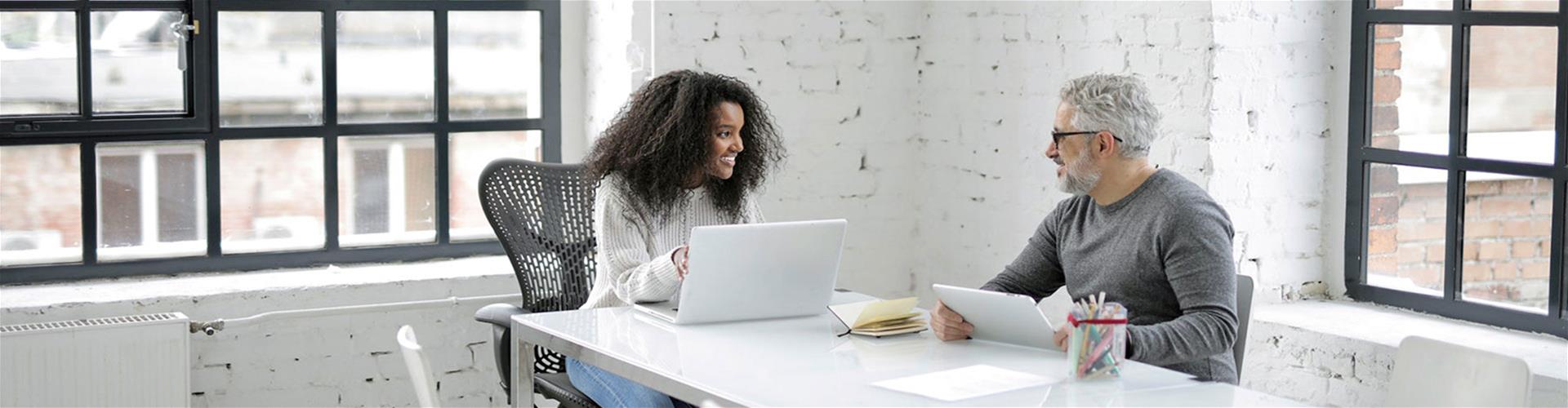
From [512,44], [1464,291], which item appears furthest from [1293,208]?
[512,44]

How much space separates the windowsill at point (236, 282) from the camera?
3.97m

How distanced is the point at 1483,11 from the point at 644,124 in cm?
173

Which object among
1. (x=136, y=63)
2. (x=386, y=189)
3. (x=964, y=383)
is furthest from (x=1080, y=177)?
(x=136, y=63)

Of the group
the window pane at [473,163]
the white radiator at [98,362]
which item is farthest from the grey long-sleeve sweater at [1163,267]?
the white radiator at [98,362]

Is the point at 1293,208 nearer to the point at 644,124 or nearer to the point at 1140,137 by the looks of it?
the point at 1140,137

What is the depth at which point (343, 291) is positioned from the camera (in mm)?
4191

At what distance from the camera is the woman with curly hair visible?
11.4 ft

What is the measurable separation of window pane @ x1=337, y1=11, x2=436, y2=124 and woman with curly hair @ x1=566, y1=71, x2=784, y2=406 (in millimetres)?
971

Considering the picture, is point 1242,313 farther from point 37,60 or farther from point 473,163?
point 37,60

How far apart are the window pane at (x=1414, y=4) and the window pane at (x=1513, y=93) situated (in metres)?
0.09

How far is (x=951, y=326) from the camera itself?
2.99 metres

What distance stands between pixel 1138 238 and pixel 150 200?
246 centimetres

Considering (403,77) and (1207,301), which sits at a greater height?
(403,77)

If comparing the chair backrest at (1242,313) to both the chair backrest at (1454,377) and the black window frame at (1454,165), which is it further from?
the black window frame at (1454,165)
